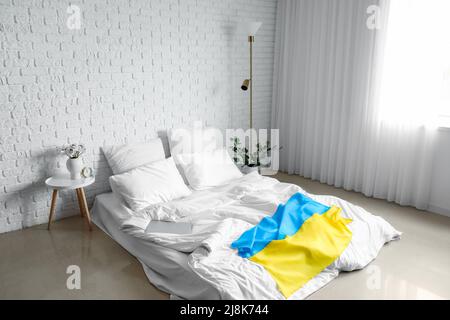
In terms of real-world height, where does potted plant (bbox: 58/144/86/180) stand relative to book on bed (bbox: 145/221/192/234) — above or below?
above

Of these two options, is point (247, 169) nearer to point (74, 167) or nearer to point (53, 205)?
point (74, 167)

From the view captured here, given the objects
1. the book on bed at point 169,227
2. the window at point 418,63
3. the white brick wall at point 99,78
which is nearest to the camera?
the book on bed at point 169,227

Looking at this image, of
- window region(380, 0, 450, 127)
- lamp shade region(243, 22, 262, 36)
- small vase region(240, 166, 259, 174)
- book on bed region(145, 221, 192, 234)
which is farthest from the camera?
small vase region(240, 166, 259, 174)

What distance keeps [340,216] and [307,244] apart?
66 centimetres

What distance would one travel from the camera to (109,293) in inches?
97.4

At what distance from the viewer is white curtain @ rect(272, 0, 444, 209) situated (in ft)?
12.3

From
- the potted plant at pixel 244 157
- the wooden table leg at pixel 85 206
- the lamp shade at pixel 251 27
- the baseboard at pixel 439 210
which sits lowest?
the baseboard at pixel 439 210

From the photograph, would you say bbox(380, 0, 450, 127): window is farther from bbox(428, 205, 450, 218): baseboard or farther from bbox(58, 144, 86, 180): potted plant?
bbox(58, 144, 86, 180): potted plant

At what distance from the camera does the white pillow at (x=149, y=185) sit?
328 cm

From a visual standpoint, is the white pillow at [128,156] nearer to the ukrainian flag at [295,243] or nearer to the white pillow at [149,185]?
the white pillow at [149,185]

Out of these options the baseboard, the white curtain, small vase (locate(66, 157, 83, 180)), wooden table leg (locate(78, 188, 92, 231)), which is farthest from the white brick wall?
the baseboard

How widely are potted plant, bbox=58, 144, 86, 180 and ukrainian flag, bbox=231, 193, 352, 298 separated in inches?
66.6

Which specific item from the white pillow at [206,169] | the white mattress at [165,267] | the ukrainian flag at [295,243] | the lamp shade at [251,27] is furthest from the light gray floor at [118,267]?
the lamp shade at [251,27]

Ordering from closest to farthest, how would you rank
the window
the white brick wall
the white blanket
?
1. the white blanket
2. the white brick wall
3. the window
